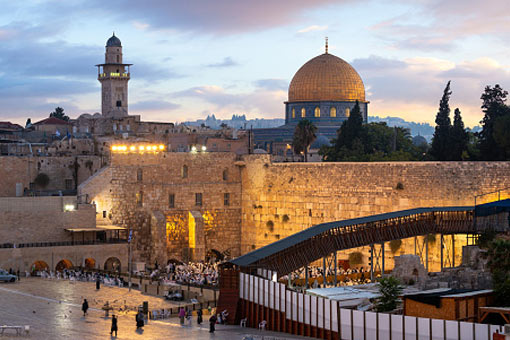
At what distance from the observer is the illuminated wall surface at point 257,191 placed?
139 ft

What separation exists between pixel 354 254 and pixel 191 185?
10558mm

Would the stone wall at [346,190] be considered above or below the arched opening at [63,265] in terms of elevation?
above

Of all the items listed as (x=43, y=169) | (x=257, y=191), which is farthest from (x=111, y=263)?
(x=43, y=169)

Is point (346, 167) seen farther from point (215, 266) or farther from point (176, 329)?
point (176, 329)

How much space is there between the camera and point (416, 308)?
2719 cm

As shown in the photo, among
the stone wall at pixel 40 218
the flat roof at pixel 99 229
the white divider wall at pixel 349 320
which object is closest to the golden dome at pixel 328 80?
the flat roof at pixel 99 229

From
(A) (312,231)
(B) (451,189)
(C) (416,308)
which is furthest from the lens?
(B) (451,189)

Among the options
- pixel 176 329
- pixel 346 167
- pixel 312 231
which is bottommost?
pixel 176 329

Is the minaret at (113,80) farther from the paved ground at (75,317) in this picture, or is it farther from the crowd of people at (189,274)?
the paved ground at (75,317)

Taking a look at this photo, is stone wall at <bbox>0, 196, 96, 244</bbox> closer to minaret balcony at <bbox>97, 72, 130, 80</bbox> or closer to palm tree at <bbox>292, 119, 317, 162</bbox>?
palm tree at <bbox>292, 119, 317, 162</bbox>

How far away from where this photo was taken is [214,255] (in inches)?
2018

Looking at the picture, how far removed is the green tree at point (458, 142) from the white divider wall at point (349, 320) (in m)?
22.1

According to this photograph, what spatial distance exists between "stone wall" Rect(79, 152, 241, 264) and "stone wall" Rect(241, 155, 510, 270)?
1.09 meters

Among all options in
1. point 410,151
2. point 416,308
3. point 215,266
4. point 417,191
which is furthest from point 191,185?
point 416,308
